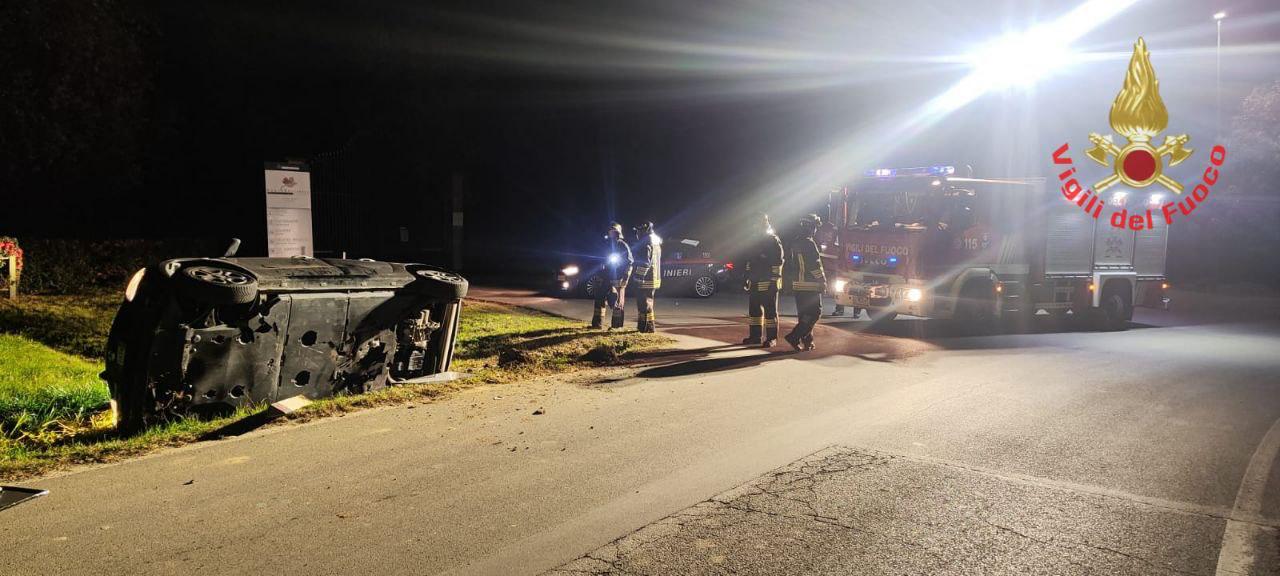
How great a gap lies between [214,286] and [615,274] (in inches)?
289

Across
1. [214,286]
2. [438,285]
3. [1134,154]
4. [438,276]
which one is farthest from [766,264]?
[1134,154]

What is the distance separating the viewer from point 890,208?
14.5m

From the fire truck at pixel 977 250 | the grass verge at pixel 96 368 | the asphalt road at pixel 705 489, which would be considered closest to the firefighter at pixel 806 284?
the grass verge at pixel 96 368

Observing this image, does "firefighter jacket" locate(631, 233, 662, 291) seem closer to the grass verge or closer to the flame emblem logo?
the grass verge

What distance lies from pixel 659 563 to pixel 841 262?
1209 cm

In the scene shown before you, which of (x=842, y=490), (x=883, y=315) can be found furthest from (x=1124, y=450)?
(x=883, y=315)

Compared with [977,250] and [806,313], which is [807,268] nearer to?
[806,313]

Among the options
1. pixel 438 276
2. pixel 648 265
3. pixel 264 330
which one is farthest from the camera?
pixel 648 265

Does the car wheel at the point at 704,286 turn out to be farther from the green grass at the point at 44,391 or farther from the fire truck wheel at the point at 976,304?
the green grass at the point at 44,391

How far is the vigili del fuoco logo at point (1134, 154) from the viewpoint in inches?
589

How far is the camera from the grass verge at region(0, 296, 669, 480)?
551cm

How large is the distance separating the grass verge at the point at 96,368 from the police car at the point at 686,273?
2972mm

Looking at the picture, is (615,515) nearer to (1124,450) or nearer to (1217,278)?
(1124,450)

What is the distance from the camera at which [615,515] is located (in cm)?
444
